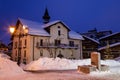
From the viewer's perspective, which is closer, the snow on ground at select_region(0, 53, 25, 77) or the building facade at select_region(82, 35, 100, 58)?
the snow on ground at select_region(0, 53, 25, 77)

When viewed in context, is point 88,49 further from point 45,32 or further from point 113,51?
point 45,32

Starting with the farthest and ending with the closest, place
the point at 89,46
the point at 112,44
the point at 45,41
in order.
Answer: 1. the point at 89,46
2. the point at 112,44
3. the point at 45,41

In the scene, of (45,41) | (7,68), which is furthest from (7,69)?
(45,41)


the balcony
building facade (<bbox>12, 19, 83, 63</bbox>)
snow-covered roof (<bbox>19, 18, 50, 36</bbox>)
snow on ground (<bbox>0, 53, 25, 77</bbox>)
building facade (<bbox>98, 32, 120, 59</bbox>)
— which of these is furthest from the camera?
building facade (<bbox>98, 32, 120, 59</bbox>)

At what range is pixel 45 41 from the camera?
44344mm

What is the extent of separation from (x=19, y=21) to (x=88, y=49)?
2044 cm

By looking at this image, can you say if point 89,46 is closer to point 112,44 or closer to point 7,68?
point 112,44

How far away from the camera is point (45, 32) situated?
45.2 meters

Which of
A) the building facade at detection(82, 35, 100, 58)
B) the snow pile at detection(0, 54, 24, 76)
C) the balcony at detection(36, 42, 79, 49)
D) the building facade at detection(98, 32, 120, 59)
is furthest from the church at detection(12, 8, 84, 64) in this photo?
the snow pile at detection(0, 54, 24, 76)

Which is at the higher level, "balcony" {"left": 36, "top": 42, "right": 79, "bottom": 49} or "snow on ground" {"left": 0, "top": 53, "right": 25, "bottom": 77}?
"balcony" {"left": 36, "top": 42, "right": 79, "bottom": 49}

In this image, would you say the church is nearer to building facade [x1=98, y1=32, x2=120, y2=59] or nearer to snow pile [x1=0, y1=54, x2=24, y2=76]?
building facade [x1=98, y1=32, x2=120, y2=59]

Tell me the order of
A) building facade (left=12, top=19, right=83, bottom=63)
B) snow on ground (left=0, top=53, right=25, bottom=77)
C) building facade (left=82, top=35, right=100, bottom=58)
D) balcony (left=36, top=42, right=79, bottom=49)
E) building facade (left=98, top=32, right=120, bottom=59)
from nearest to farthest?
snow on ground (left=0, top=53, right=25, bottom=77), building facade (left=12, top=19, right=83, bottom=63), balcony (left=36, top=42, right=79, bottom=49), building facade (left=98, top=32, right=120, bottom=59), building facade (left=82, top=35, right=100, bottom=58)

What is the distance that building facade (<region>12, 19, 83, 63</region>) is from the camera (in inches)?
1656

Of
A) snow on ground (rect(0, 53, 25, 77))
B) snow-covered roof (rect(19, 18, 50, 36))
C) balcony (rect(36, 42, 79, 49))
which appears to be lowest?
snow on ground (rect(0, 53, 25, 77))
